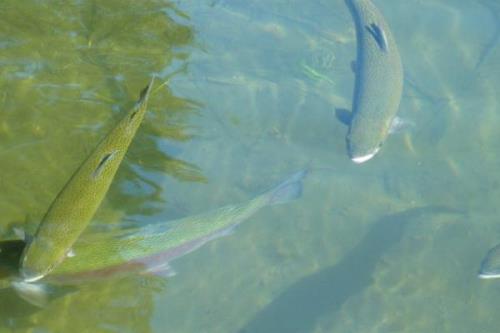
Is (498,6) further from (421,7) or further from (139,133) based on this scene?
(139,133)

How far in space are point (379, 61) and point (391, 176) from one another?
4.45 feet

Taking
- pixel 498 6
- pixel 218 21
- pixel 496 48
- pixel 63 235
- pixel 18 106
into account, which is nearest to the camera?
pixel 63 235

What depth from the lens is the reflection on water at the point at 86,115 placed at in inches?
167

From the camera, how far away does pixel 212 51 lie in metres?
6.72

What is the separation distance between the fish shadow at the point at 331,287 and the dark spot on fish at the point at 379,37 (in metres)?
1.78

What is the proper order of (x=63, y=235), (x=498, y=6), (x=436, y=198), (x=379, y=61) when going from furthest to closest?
(x=498, y=6), (x=436, y=198), (x=379, y=61), (x=63, y=235)

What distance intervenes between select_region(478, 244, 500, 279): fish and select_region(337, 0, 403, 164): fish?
4.63 ft

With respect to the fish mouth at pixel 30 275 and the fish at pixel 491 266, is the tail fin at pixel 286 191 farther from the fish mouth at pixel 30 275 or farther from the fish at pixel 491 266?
the fish mouth at pixel 30 275

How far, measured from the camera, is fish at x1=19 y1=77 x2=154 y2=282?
117 inches

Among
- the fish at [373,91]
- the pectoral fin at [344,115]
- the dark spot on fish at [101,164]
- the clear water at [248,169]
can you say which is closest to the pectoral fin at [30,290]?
the clear water at [248,169]

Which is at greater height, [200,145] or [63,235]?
[63,235]

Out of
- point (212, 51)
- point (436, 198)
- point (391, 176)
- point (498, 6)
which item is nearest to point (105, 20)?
point (212, 51)

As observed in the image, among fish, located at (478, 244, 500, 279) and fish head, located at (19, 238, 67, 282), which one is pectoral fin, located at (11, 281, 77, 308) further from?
fish, located at (478, 244, 500, 279)

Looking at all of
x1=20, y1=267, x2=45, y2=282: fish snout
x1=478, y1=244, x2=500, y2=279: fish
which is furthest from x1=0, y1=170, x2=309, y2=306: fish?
x1=478, y1=244, x2=500, y2=279: fish
